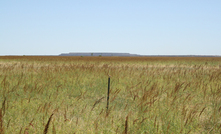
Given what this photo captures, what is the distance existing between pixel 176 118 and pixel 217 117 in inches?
30.4

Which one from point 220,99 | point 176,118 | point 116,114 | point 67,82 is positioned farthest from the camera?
point 67,82

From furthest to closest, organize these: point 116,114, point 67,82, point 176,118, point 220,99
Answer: point 67,82
point 220,99
point 116,114
point 176,118

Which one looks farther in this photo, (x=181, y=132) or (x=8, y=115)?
(x=8, y=115)

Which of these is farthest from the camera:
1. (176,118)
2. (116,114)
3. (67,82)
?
(67,82)

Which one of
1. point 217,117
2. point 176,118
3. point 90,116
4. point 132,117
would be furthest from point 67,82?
point 217,117

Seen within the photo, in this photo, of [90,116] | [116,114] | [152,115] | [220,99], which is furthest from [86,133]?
[220,99]

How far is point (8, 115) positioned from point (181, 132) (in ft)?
9.04

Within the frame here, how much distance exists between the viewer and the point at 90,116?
9.41ft

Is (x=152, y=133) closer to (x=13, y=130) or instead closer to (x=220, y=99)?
(x=13, y=130)

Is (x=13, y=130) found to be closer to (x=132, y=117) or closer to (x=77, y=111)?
(x=77, y=111)

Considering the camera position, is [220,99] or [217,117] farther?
[220,99]

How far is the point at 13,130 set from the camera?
87.8 inches

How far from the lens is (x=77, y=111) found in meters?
3.13

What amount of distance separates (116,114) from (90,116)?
47cm
